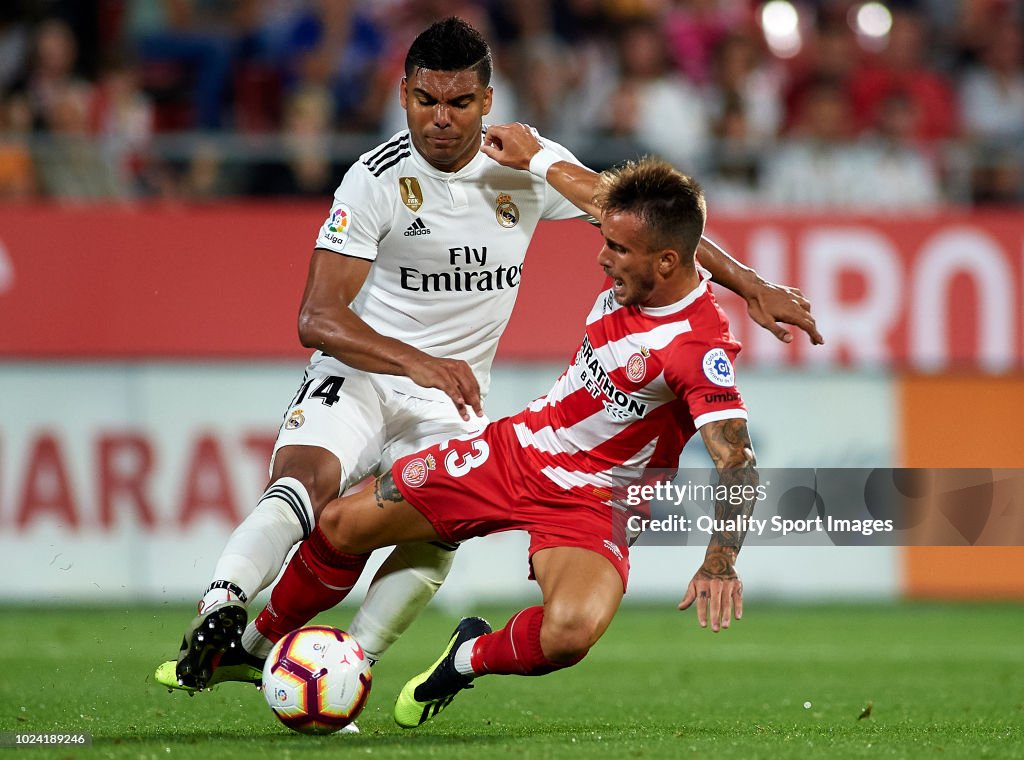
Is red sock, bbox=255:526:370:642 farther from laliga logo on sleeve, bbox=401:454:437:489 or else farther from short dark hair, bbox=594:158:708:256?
short dark hair, bbox=594:158:708:256

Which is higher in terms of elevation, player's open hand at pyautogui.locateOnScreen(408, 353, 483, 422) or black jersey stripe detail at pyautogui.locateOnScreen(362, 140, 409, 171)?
black jersey stripe detail at pyautogui.locateOnScreen(362, 140, 409, 171)

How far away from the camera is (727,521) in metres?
5.00

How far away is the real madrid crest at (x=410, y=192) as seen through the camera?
589cm

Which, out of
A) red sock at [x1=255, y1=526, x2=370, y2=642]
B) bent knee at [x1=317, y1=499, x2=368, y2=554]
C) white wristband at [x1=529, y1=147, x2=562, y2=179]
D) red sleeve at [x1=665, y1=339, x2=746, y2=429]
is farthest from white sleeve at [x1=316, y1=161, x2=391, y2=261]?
red sleeve at [x1=665, y1=339, x2=746, y2=429]

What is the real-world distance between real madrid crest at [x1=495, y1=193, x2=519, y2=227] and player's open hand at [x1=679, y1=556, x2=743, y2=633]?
1807 millimetres

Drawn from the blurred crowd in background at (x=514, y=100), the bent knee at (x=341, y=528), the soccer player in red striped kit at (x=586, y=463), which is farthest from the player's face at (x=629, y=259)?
the blurred crowd in background at (x=514, y=100)

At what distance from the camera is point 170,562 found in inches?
447

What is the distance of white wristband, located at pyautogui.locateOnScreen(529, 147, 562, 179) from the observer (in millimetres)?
5898

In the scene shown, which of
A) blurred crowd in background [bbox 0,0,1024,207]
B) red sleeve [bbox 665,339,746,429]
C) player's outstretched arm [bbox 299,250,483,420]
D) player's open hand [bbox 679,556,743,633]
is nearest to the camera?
player's open hand [bbox 679,556,743,633]

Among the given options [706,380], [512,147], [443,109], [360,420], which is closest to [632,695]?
[360,420]

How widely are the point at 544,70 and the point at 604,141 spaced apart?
794 mm

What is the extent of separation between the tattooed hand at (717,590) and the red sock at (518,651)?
0.51m

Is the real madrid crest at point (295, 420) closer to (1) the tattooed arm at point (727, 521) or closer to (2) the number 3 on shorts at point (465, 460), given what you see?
(2) the number 3 on shorts at point (465, 460)

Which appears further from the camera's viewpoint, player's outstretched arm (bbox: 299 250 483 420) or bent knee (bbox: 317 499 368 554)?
bent knee (bbox: 317 499 368 554)
